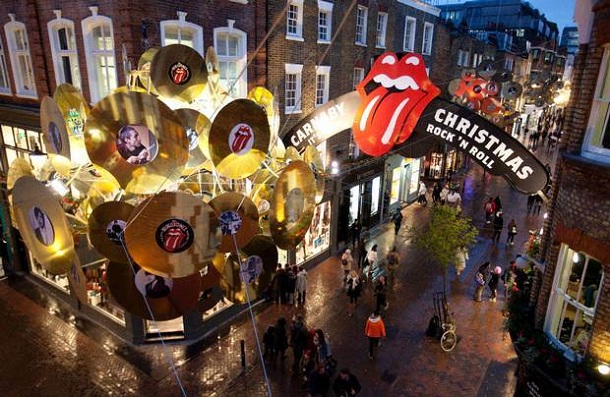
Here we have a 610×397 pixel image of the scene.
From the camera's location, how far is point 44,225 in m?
3.20

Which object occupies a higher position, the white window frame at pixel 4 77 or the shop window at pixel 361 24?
the shop window at pixel 361 24

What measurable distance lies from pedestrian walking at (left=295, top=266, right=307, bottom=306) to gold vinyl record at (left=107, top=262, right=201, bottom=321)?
10063 millimetres

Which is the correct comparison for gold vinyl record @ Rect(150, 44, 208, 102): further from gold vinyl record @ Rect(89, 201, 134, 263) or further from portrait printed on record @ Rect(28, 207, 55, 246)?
portrait printed on record @ Rect(28, 207, 55, 246)

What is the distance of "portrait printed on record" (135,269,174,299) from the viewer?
131 inches

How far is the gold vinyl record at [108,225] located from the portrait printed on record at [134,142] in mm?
477

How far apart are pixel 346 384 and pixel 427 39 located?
20.9 metres

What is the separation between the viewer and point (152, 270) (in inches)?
115

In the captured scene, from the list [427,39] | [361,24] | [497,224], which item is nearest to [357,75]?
[361,24]

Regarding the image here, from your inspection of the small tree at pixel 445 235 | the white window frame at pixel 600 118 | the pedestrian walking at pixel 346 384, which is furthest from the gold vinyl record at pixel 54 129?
the small tree at pixel 445 235

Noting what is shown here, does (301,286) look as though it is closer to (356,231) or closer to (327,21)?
(356,231)

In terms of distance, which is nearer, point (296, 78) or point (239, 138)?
point (239, 138)

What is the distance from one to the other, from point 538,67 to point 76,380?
56256mm

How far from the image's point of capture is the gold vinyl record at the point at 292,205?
3742 millimetres

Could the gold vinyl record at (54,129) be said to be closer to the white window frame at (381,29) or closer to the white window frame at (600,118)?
the white window frame at (600,118)
